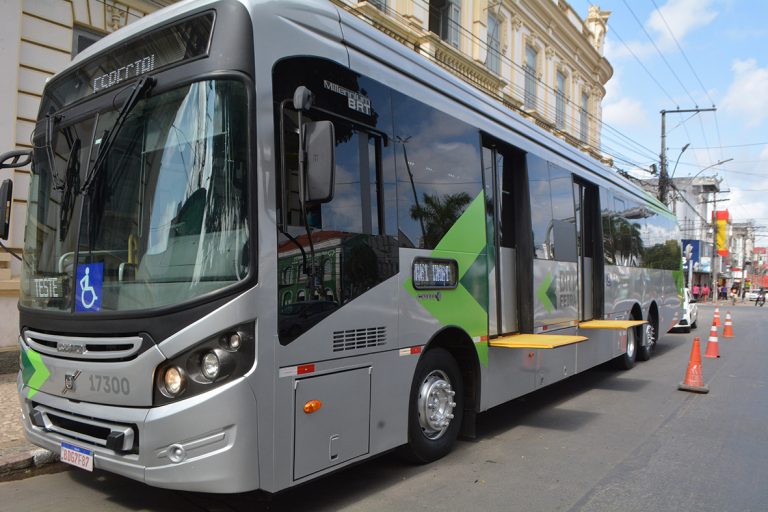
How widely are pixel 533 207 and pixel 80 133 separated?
5.00 metres

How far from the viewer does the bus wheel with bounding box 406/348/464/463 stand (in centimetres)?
493

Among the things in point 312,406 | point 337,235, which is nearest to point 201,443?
point 312,406

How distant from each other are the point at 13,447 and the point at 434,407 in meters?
3.79

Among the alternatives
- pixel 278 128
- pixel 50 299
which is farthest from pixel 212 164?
pixel 50 299

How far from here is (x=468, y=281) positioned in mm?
5621

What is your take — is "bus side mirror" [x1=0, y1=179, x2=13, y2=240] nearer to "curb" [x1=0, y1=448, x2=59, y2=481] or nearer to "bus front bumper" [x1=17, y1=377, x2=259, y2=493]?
"curb" [x1=0, y1=448, x2=59, y2=481]

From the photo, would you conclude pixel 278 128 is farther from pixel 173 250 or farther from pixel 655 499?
pixel 655 499

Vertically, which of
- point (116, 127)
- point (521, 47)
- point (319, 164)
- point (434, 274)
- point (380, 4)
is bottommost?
point (434, 274)

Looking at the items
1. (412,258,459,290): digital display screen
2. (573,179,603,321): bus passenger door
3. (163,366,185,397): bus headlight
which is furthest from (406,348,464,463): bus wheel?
(573,179,603,321): bus passenger door

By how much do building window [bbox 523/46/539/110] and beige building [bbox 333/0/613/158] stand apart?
0.13 ft

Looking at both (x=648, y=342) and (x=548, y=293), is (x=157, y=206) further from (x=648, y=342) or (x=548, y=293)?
(x=648, y=342)

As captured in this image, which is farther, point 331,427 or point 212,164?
point 331,427

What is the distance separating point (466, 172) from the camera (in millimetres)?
5812

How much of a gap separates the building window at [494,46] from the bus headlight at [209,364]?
19.4 meters
